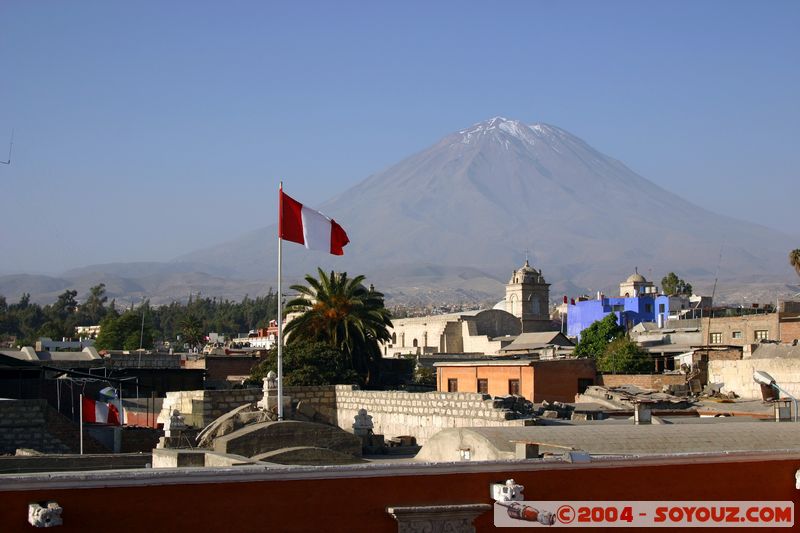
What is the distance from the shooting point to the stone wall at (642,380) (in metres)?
39.6

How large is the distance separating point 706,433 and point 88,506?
9.40 meters

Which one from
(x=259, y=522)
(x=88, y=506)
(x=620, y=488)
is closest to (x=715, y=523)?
(x=620, y=488)

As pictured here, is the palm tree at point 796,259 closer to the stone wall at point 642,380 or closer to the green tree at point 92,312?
the stone wall at point 642,380

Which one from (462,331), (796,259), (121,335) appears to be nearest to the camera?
(796,259)

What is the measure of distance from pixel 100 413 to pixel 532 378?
45.3 ft

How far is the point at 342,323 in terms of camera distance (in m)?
46.4

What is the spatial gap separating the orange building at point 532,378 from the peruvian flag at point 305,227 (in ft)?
51.2

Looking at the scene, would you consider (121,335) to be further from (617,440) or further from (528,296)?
(617,440)

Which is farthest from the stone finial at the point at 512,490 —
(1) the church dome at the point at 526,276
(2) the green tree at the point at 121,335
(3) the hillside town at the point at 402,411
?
(1) the church dome at the point at 526,276

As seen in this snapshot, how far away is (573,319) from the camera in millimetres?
106500

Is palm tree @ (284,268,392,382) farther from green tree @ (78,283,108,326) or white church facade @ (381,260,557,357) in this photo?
green tree @ (78,283,108,326)

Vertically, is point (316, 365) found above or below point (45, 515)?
above

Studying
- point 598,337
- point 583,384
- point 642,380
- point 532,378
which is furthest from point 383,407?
point 598,337

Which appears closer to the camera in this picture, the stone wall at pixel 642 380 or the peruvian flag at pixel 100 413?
the peruvian flag at pixel 100 413
